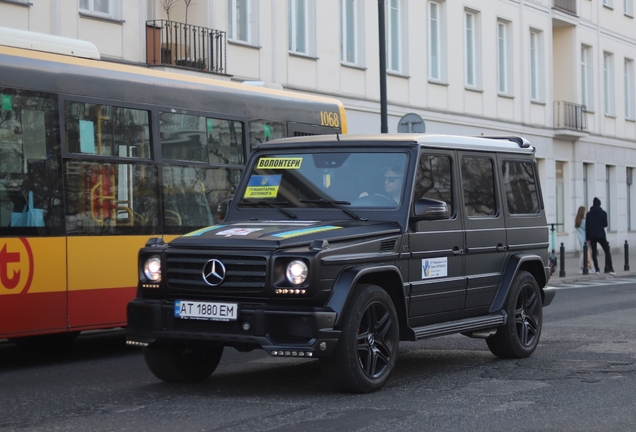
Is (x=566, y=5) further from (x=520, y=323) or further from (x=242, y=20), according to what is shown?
(x=520, y=323)

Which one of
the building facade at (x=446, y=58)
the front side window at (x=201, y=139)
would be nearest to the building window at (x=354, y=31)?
the building facade at (x=446, y=58)

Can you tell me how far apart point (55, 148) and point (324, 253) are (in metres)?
3.82

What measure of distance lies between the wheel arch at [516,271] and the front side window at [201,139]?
372 cm

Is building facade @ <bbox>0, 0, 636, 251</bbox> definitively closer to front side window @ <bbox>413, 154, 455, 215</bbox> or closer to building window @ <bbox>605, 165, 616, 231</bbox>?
building window @ <bbox>605, 165, 616, 231</bbox>

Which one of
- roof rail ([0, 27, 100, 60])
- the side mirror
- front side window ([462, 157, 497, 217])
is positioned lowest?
the side mirror

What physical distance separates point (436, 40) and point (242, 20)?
30.9 feet

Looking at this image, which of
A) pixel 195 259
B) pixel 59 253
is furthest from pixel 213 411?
pixel 59 253

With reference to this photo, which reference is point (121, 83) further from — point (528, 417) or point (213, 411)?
point (528, 417)

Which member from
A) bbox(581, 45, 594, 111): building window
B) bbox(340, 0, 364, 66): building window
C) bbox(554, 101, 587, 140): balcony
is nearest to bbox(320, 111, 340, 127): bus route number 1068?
bbox(340, 0, 364, 66): building window

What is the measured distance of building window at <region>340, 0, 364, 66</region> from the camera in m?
30.7

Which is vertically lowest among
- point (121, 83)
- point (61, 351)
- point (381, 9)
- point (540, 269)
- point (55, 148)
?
point (61, 351)

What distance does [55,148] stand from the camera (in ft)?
36.1

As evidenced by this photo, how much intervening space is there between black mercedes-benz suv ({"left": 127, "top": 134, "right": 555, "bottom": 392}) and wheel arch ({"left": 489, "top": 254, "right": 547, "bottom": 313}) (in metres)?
0.01

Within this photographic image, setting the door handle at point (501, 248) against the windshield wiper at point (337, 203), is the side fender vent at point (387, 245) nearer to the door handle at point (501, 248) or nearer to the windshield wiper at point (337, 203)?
the windshield wiper at point (337, 203)
